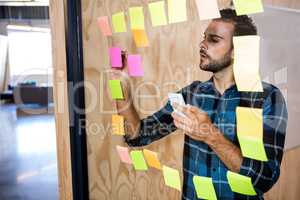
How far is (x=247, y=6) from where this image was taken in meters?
1.02

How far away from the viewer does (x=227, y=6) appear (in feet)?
3.54

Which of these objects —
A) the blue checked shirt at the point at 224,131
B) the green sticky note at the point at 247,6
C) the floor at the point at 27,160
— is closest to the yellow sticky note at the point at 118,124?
the blue checked shirt at the point at 224,131

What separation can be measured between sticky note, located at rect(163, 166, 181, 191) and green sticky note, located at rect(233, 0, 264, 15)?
0.71 meters

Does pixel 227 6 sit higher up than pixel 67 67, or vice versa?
pixel 227 6

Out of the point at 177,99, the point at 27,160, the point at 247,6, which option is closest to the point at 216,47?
the point at 247,6

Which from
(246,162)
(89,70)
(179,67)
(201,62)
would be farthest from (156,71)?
(246,162)

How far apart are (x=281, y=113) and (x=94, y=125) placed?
97cm

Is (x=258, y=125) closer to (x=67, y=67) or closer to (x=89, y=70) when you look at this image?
(x=89, y=70)

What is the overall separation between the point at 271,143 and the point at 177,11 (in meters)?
0.62

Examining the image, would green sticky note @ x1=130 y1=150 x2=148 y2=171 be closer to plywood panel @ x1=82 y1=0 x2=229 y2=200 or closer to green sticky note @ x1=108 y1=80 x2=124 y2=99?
plywood panel @ x1=82 y1=0 x2=229 y2=200

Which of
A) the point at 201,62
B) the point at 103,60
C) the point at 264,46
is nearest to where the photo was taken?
the point at 264,46

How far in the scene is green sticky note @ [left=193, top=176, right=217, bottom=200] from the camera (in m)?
1.22

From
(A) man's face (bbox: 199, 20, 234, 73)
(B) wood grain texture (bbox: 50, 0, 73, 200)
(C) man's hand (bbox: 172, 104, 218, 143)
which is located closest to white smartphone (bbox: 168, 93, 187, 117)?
(C) man's hand (bbox: 172, 104, 218, 143)

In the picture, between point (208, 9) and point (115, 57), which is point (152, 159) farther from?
point (208, 9)
